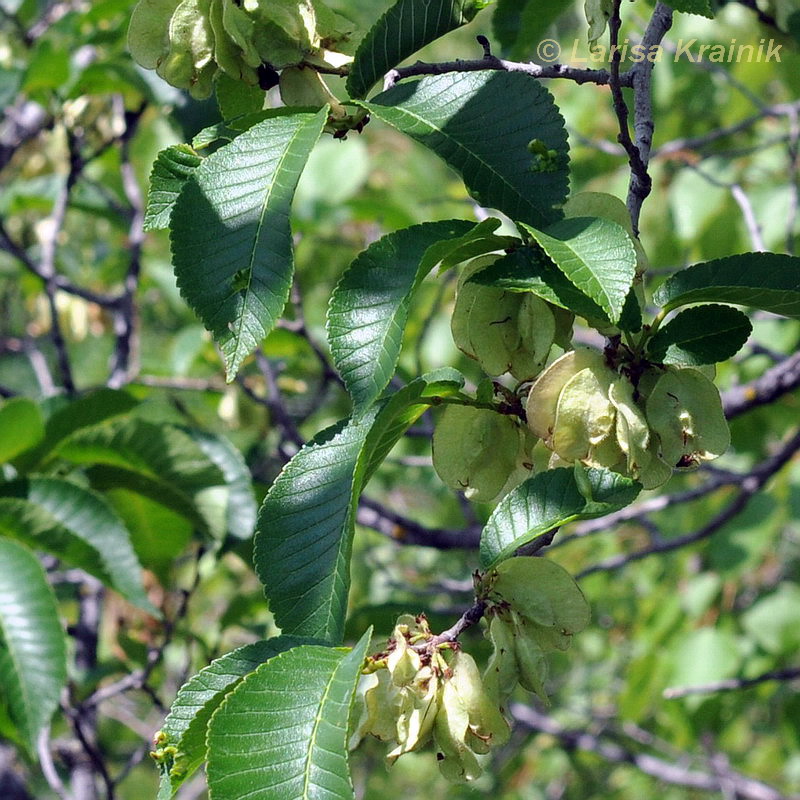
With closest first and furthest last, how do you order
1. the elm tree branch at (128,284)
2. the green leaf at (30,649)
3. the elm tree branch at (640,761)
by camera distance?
the green leaf at (30,649) → the elm tree branch at (128,284) → the elm tree branch at (640,761)

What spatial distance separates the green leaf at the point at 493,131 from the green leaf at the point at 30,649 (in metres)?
0.82

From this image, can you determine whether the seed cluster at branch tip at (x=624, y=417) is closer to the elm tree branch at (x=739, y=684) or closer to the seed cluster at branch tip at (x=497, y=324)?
the seed cluster at branch tip at (x=497, y=324)

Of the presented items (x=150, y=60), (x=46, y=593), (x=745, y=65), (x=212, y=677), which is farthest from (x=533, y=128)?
(x=745, y=65)

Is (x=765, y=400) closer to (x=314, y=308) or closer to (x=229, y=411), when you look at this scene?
(x=229, y=411)

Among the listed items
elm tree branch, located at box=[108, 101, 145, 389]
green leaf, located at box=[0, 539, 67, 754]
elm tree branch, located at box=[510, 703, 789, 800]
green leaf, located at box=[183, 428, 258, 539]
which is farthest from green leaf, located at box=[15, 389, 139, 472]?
elm tree branch, located at box=[510, 703, 789, 800]

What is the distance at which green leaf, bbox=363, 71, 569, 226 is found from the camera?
91 centimetres

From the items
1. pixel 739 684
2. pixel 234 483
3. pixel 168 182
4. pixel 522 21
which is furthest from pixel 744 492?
pixel 168 182

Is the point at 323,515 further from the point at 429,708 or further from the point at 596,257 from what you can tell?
the point at 596,257

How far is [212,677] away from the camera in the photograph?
848 mm

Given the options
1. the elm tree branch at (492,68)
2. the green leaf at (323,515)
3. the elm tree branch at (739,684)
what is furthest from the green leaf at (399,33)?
the elm tree branch at (739,684)

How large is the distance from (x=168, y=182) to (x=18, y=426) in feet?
2.42

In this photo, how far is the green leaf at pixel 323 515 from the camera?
2.83 ft

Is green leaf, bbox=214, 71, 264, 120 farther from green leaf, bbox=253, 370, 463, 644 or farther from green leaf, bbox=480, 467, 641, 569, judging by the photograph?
green leaf, bbox=480, 467, 641, 569

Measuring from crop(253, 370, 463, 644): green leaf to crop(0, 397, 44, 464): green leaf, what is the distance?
774 mm
